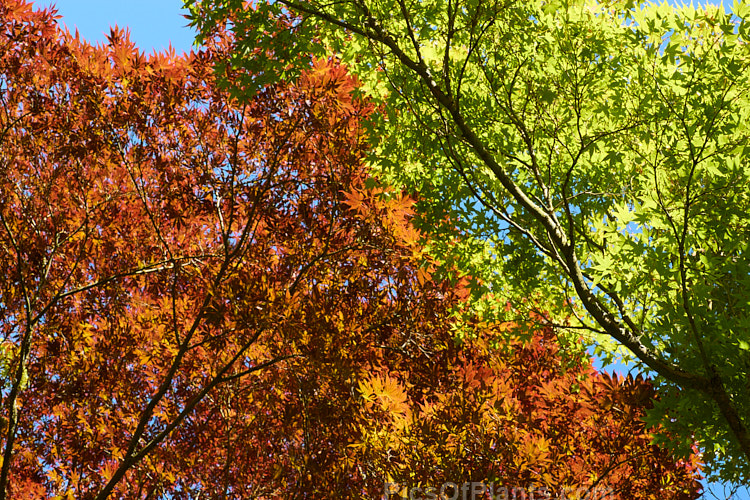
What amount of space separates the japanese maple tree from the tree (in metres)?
0.96

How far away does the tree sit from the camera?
17.2ft

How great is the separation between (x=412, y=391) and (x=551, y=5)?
4.67 meters

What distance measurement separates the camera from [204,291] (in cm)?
819

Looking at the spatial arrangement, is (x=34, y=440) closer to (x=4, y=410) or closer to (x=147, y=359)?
(x=4, y=410)

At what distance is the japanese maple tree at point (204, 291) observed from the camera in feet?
24.6

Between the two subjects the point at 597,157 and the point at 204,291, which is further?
the point at 204,291

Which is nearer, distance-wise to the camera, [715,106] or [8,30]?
[715,106]

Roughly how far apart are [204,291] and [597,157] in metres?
4.86

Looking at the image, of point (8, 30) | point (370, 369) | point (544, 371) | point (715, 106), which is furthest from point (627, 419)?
point (8, 30)

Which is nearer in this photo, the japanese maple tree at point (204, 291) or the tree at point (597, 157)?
the tree at point (597, 157)

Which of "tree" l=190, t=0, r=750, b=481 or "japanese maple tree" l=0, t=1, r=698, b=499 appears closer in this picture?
"tree" l=190, t=0, r=750, b=481

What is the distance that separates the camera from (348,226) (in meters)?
8.14

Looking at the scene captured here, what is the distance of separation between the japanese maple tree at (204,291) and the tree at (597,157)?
0.96 m

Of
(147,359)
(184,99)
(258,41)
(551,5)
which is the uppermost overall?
(184,99)
